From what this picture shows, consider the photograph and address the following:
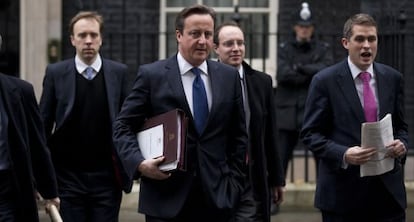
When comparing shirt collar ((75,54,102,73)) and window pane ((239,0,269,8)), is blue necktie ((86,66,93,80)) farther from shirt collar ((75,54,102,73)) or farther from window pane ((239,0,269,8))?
window pane ((239,0,269,8))

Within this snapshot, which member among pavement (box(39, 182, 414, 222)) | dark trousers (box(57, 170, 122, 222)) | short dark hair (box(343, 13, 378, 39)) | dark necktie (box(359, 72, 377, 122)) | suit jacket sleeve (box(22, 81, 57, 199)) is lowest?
pavement (box(39, 182, 414, 222))

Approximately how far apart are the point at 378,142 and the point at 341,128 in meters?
0.38

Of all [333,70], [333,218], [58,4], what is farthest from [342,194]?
[58,4]

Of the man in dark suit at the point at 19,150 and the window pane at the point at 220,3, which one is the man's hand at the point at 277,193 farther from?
the window pane at the point at 220,3

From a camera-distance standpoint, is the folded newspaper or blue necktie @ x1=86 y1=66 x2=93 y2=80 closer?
the folded newspaper

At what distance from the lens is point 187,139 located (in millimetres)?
6109

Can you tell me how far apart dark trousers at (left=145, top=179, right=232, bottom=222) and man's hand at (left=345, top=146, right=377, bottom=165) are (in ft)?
2.80

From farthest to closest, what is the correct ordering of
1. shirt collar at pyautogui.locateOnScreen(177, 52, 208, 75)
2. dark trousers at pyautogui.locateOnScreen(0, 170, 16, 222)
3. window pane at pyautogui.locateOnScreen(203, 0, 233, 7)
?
window pane at pyautogui.locateOnScreen(203, 0, 233, 7) → dark trousers at pyautogui.locateOnScreen(0, 170, 16, 222) → shirt collar at pyautogui.locateOnScreen(177, 52, 208, 75)

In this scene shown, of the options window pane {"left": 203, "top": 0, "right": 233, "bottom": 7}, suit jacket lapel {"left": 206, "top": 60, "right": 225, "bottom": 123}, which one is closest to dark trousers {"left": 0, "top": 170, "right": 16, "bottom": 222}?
suit jacket lapel {"left": 206, "top": 60, "right": 225, "bottom": 123}

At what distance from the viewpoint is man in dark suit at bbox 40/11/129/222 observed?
780cm

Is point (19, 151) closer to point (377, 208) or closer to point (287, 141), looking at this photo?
point (377, 208)

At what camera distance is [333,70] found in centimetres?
691

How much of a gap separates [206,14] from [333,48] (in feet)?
20.9

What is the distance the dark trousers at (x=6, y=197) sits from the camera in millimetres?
6398
